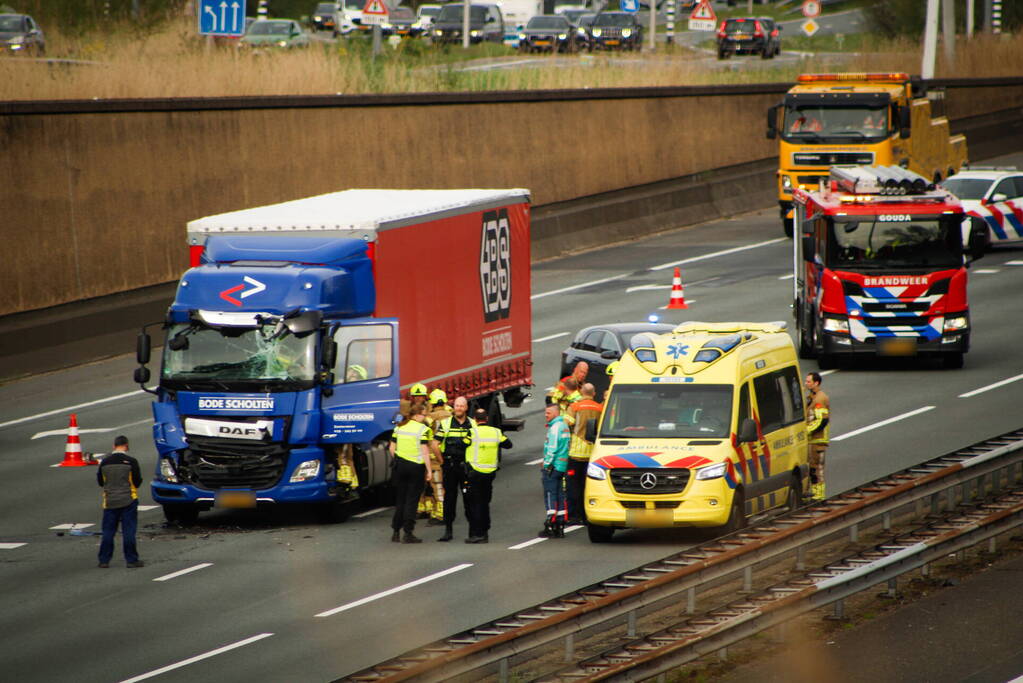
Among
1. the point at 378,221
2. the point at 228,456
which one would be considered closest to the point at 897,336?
the point at 378,221

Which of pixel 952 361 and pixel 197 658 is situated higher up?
pixel 197 658

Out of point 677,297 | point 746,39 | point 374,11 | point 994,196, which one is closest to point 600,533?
point 677,297

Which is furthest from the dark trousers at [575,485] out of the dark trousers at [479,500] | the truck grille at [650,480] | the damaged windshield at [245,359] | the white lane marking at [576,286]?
the white lane marking at [576,286]

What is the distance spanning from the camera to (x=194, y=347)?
20.2 metres

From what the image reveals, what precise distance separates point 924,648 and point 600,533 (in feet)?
17.6

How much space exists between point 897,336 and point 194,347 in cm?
1286

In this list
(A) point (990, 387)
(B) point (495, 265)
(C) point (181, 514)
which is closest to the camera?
(C) point (181, 514)

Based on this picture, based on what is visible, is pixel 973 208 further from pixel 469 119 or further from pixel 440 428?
pixel 440 428

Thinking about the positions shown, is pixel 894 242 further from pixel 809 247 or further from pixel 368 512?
pixel 368 512

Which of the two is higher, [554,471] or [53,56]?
[53,56]

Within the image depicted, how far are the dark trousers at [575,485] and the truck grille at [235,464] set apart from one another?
3239 mm

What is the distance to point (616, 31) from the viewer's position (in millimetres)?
70250

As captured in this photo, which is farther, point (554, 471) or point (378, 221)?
point (378, 221)

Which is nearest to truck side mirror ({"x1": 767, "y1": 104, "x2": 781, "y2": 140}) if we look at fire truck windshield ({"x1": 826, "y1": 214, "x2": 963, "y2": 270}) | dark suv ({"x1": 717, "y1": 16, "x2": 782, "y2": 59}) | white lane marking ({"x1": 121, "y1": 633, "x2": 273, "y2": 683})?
fire truck windshield ({"x1": 826, "y1": 214, "x2": 963, "y2": 270})
